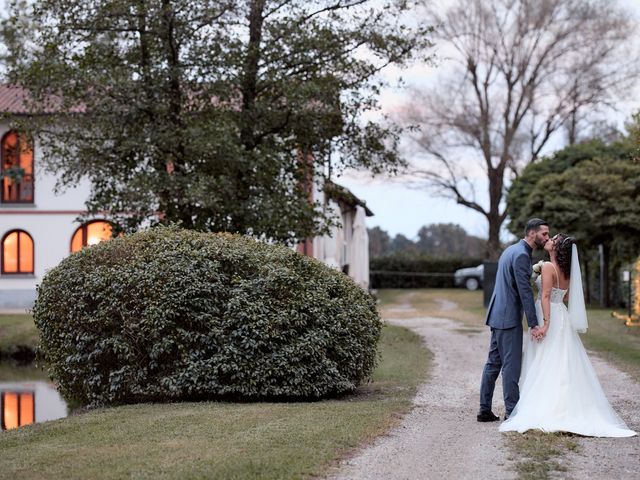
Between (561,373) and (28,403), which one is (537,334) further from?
(28,403)

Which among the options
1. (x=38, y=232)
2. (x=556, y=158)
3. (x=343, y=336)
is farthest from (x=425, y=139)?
(x=343, y=336)

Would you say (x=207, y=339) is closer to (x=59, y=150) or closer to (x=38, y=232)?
(x=59, y=150)

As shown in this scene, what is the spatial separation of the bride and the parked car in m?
41.5

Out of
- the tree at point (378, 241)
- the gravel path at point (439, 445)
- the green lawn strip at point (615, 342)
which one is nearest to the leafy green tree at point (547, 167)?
the green lawn strip at point (615, 342)

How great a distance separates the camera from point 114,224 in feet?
61.4

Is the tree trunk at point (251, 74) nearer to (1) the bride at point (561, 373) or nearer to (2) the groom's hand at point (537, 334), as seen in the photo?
(1) the bride at point (561, 373)

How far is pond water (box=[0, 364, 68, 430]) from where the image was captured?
14398 mm

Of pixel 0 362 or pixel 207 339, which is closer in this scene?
pixel 207 339

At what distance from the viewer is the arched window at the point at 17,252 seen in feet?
107

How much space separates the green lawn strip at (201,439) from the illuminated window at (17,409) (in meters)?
4.33

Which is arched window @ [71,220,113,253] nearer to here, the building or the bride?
the building

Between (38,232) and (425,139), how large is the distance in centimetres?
1896

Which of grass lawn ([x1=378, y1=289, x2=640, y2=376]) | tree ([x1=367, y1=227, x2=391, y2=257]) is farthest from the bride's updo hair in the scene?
tree ([x1=367, y1=227, x2=391, y2=257])

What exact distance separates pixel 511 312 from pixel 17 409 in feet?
32.2
